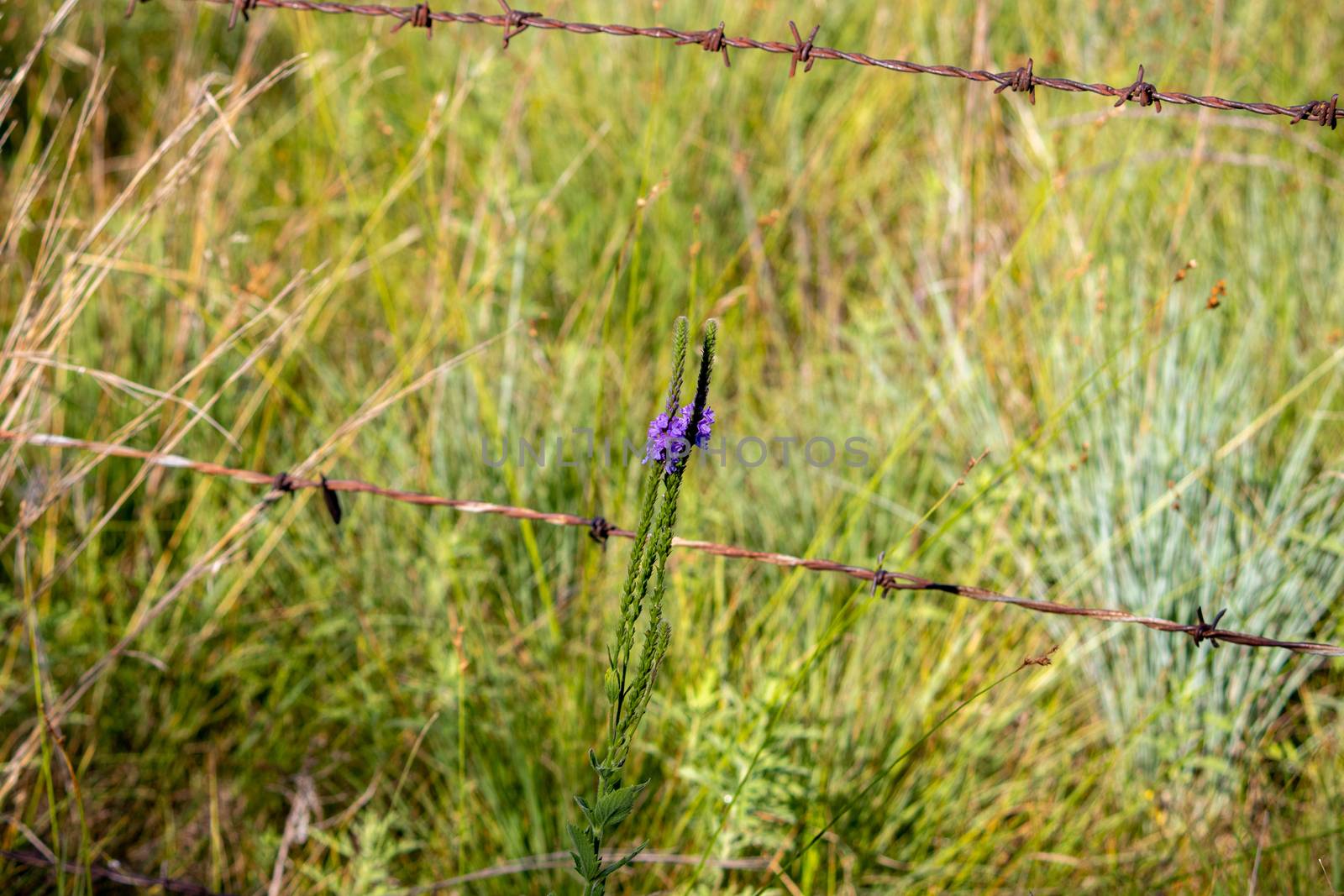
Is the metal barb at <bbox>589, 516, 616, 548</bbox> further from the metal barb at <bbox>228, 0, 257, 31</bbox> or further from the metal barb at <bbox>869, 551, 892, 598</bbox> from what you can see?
the metal barb at <bbox>228, 0, 257, 31</bbox>

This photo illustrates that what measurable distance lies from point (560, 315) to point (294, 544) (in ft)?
4.07

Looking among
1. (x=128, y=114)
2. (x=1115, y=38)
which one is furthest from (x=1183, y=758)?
(x=128, y=114)

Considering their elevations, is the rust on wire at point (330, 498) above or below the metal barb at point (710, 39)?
below

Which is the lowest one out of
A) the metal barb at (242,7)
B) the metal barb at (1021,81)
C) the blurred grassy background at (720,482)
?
the blurred grassy background at (720,482)

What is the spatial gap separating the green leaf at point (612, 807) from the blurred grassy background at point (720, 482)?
503 mm

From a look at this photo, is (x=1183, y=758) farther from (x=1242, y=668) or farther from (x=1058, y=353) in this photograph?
(x=1058, y=353)

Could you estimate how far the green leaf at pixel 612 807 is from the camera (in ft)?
3.75

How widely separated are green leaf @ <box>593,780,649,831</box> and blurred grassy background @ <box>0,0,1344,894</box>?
503 mm

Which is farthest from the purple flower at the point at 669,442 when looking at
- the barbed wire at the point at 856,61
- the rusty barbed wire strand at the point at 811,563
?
the barbed wire at the point at 856,61

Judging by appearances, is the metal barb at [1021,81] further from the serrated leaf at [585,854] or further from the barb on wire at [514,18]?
the serrated leaf at [585,854]

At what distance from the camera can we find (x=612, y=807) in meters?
1.16

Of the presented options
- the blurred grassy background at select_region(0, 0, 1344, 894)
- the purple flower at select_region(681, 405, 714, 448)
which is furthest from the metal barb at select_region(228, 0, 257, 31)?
the purple flower at select_region(681, 405, 714, 448)

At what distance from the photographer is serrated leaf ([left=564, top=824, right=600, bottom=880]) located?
3.77 ft

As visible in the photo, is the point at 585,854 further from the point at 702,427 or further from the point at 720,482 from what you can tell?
the point at 720,482
